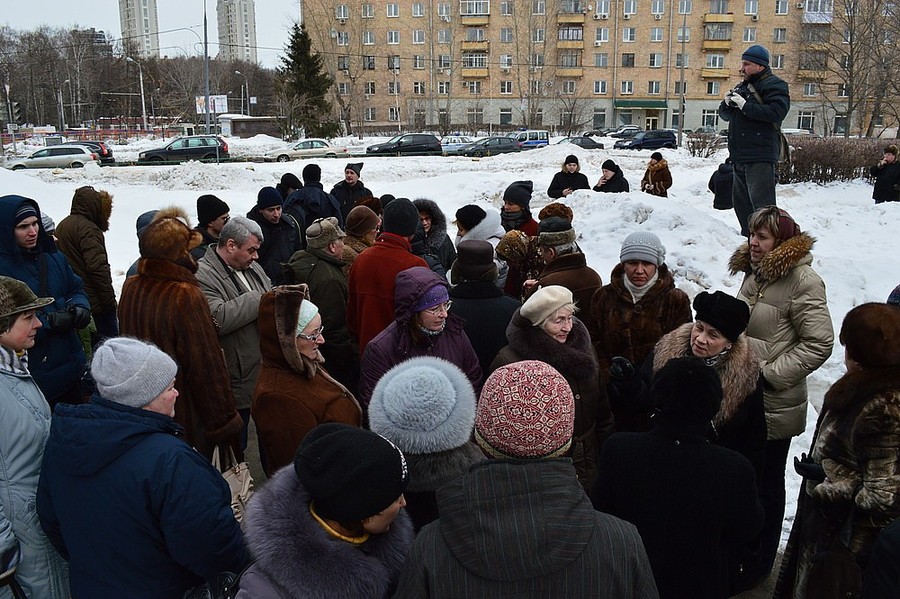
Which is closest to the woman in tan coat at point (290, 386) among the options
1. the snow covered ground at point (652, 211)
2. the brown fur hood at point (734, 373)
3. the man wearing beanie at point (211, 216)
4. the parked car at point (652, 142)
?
the brown fur hood at point (734, 373)

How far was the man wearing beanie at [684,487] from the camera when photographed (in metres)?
2.50

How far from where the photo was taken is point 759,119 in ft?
23.9

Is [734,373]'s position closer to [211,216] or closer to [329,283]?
[329,283]

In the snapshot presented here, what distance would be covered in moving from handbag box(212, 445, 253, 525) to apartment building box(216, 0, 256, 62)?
14020 cm

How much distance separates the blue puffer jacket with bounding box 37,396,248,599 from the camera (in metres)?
2.35

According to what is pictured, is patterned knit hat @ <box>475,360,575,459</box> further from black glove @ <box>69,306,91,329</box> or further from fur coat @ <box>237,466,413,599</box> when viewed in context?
black glove @ <box>69,306,91,329</box>

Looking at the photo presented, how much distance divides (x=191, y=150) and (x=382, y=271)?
1234 inches

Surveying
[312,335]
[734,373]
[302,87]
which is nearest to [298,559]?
→ [312,335]

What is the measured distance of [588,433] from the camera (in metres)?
3.61

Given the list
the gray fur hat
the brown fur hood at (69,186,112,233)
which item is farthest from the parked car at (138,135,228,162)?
the gray fur hat

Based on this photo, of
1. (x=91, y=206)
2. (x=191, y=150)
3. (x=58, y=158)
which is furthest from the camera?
(x=191, y=150)

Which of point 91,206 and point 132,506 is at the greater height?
point 91,206

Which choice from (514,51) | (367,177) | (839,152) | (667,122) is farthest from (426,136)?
(667,122)

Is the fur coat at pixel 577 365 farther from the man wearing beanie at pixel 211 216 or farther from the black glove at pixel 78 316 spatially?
the man wearing beanie at pixel 211 216
